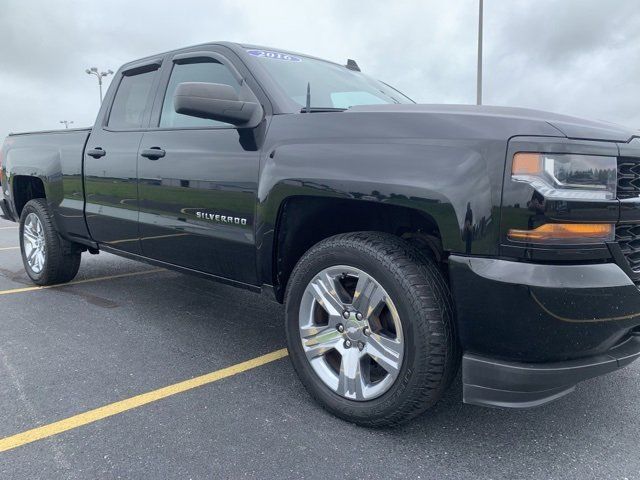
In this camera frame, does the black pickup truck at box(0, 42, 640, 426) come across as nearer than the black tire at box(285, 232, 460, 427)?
Yes

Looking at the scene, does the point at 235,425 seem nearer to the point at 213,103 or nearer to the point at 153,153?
the point at 213,103

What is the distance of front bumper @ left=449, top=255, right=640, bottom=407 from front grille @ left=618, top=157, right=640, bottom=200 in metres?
→ 0.32

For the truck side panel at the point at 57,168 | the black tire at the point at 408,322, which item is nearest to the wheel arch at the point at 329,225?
the black tire at the point at 408,322

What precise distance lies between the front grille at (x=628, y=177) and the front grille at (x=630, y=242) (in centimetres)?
13

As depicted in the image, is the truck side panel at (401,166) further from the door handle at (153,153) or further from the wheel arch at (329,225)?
the door handle at (153,153)

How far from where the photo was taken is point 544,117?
7.10ft

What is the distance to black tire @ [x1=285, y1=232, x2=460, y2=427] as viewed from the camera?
2.13m

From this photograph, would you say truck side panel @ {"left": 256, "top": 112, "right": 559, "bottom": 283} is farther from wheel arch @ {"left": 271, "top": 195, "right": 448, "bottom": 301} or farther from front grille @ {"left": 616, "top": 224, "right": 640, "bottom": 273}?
front grille @ {"left": 616, "top": 224, "right": 640, "bottom": 273}

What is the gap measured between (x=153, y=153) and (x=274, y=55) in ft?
3.36

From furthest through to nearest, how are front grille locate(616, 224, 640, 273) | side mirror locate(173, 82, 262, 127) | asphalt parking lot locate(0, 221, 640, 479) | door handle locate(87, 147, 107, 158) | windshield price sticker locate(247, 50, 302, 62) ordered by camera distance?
door handle locate(87, 147, 107, 158) < windshield price sticker locate(247, 50, 302, 62) < side mirror locate(173, 82, 262, 127) < asphalt parking lot locate(0, 221, 640, 479) < front grille locate(616, 224, 640, 273)

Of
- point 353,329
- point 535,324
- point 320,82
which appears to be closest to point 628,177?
point 535,324

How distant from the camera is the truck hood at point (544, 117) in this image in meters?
Answer: 2.01

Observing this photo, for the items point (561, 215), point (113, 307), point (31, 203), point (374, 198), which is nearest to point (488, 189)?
point (561, 215)

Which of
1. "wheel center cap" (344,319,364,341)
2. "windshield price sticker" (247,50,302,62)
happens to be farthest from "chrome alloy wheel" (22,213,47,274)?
"wheel center cap" (344,319,364,341)
